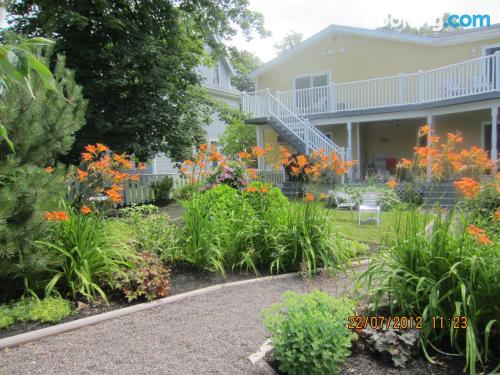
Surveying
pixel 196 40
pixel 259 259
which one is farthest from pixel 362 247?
pixel 196 40

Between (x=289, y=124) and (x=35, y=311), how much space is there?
13.2m

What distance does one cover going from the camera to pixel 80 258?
388 cm

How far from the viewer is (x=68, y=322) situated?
341 centimetres

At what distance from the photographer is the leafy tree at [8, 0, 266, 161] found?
935cm

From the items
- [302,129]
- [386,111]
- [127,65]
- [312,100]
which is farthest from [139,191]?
[386,111]

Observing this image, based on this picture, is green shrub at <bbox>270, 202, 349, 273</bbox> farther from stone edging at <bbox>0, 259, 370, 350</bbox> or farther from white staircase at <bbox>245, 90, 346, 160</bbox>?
white staircase at <bbox>245, 90, 346, 160</bbox>

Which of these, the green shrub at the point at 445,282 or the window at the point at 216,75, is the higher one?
the window at the point at 216,75

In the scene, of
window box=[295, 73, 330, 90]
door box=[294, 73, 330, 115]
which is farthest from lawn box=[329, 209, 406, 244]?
window box=[295, 73, 330, 90]

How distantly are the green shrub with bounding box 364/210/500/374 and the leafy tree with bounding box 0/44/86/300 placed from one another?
3.16 meters

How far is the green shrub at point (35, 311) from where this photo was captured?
3.33m

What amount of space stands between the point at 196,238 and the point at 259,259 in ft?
3.13

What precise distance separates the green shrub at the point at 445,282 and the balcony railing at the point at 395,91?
37.5 ft
